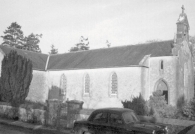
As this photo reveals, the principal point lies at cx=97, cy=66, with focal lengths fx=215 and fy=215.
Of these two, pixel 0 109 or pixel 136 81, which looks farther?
pixel 136 81

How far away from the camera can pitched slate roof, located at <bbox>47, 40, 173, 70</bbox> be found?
26266 mm

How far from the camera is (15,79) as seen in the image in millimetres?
19688

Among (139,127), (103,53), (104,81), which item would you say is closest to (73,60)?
(103,53)

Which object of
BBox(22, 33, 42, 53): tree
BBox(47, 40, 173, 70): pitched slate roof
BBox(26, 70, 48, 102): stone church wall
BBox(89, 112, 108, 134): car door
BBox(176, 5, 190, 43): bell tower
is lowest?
BBox(89, 112, 108, 134): car door

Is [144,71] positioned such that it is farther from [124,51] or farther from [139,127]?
[139,127]

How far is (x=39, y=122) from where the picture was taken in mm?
14281

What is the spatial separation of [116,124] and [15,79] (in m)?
14.1

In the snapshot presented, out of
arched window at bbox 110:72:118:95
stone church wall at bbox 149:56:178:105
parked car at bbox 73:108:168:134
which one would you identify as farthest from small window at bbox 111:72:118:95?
parked car at bbox 73:108:168:134

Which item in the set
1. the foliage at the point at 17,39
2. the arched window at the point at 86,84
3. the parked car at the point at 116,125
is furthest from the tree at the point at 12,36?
the parked car at the point at 116,125

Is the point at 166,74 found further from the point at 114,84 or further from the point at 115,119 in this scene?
the point at 115,119

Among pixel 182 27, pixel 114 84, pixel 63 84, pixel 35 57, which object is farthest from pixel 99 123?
pixel 35 57

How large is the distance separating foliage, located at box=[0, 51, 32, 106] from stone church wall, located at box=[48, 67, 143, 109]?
955 centimetres

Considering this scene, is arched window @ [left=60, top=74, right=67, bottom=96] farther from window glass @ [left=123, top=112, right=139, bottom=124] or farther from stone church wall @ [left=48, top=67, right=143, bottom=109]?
window glass @ [left=123, top=112, right=139, bottom=124]

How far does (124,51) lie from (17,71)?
1482cm
